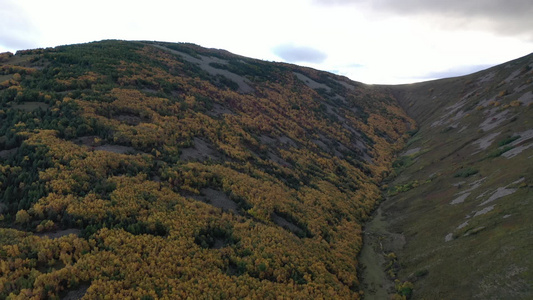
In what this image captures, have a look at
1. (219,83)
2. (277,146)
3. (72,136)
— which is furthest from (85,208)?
(219,83)

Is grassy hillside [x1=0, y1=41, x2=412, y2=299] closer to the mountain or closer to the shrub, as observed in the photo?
the mountain

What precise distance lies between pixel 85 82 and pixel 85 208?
21665mm

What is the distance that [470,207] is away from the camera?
19.1 metres

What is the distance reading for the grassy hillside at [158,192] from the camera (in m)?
11.1

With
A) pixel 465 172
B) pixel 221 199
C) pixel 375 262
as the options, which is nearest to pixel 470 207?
pixel 465 172

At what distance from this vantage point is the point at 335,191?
92.8 ft

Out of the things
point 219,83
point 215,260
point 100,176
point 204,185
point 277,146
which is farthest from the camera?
point 219,83

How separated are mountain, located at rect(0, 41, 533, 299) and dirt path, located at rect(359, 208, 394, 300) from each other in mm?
121

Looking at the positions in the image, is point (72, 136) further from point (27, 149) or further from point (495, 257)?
point (495, 257)

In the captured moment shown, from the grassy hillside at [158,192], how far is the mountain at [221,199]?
0.10 metres

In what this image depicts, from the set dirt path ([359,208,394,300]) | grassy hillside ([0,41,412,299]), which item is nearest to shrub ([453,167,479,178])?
grassy hillside ([0,41,412,299])

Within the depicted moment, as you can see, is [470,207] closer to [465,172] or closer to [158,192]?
[465,172]

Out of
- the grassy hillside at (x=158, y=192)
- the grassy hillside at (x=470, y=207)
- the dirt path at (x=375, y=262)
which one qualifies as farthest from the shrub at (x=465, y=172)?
the dirt path at (x=375, y=262)

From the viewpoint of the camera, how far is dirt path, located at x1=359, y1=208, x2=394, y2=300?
1566 centimetres
